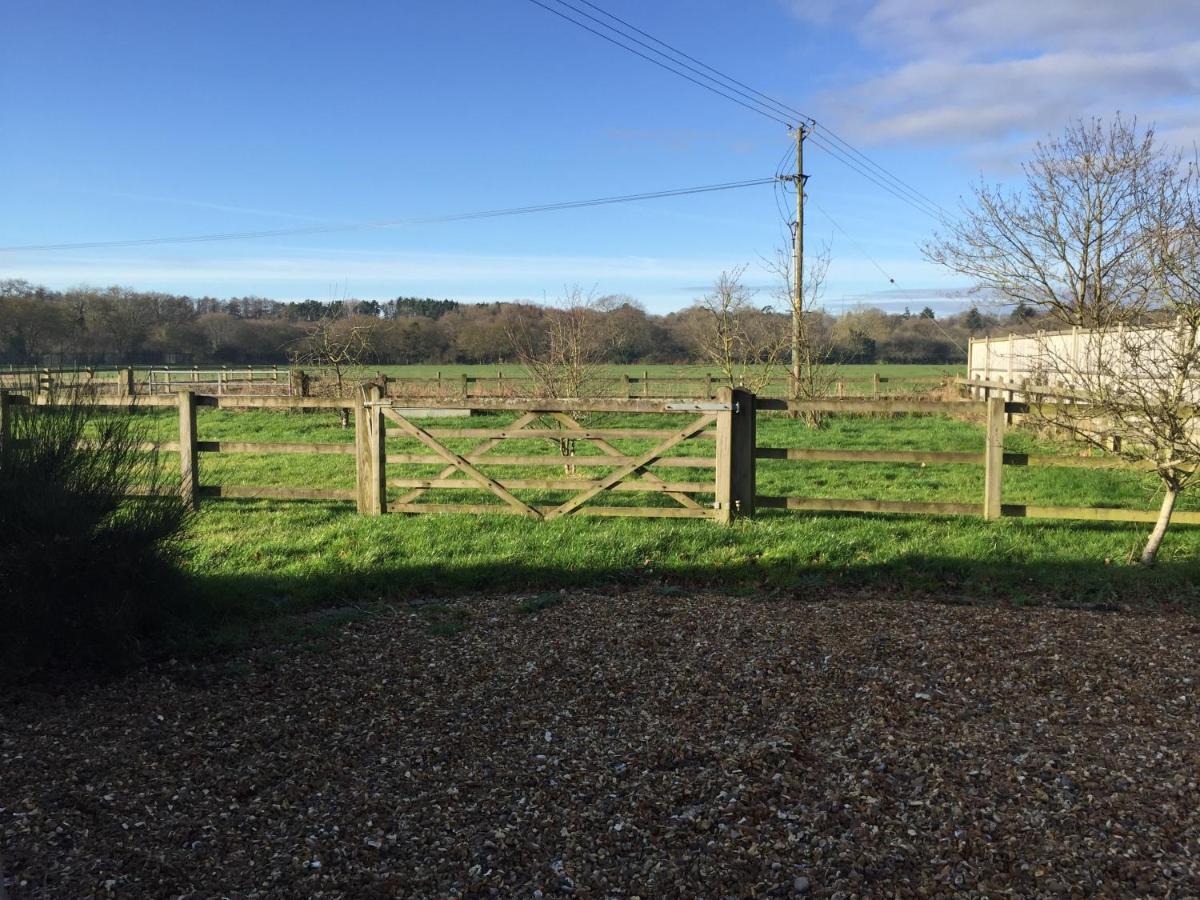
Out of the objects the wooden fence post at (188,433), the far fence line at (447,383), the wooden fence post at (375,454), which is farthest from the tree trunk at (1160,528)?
the far fence line at (447,383)

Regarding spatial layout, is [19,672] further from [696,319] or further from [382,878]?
[696,319]

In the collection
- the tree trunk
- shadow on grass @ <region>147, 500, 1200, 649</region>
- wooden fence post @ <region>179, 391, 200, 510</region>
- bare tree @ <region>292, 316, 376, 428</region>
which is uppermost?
bare tree @ <region>292, 316, 376, 428</region>

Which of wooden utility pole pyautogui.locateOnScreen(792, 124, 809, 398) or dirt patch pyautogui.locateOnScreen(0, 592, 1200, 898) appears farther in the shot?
wooden utility pole pyautogui.locateOnScreen(792, 124, 809, 398)

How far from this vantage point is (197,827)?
3385 millimetres

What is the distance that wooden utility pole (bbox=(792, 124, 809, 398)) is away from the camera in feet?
77.9

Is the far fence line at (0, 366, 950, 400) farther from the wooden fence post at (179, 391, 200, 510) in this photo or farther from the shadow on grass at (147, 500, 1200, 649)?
the shadow on grass at (147, 500, 1200, 649)

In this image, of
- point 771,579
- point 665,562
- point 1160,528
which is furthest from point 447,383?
point 1160,528

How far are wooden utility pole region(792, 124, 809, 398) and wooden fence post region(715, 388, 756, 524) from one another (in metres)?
15.2

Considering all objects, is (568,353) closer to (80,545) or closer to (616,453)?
(616,453)

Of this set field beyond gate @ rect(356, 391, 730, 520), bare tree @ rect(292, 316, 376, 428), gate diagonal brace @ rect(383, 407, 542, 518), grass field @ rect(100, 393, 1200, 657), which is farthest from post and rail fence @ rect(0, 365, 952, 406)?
grass field @ rect(100, 393, 1200, 657)

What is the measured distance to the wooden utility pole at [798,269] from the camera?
23734mm

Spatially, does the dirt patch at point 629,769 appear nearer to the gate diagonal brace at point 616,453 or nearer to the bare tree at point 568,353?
the gate diagonal brace at point 616,453

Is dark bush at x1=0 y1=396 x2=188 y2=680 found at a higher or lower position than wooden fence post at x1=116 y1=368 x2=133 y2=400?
lower

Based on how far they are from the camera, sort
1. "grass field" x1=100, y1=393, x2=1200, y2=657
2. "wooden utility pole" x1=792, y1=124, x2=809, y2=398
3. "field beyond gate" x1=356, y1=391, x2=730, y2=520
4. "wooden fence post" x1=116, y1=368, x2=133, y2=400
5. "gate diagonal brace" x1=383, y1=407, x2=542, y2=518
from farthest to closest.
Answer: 1. "wooden utility pole" x1=792, y1=124, x2=809, y2=398
2. "gate diagonal brace" x1=383, y1=407, x2=542, y2=518
3. "field beyond gate" x1=356, y1=391, x2=730, y2=520
4. "wooden fence post" x1=116, y1=368, x2=133, y2=400
5. "grass field" x1=100, y1=393, x2=1200, y2=657
